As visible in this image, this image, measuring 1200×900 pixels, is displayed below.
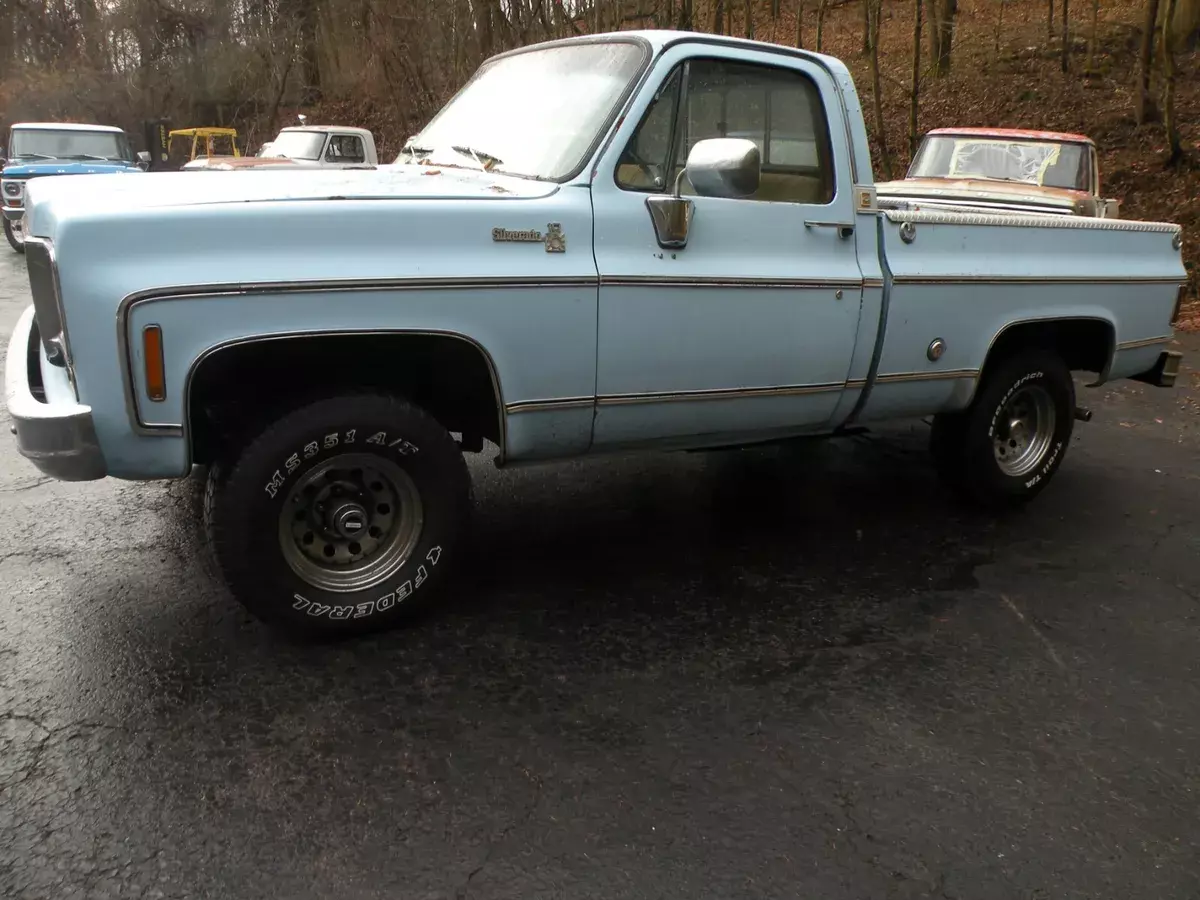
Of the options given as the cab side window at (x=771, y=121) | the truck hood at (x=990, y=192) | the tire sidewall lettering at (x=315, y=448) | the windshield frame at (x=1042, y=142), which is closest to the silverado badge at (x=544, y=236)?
the cab side window at (x=771, y=121)

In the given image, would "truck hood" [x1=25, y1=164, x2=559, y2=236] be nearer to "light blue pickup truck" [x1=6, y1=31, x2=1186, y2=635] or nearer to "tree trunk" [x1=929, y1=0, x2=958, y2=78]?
"light blue pickup truck" [x1=6, y1=31, x2=1186, y2=635]

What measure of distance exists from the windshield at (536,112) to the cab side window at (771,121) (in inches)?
12.5

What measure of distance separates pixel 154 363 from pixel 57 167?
15439mm

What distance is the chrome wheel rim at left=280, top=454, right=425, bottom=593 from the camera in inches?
135

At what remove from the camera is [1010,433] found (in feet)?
17.0

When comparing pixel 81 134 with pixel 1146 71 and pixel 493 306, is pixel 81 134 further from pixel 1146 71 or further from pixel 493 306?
pixel 1146 71

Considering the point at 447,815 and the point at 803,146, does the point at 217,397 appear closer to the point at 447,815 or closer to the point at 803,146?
the point at 447,815

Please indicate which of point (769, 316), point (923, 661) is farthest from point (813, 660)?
point (769, 316)

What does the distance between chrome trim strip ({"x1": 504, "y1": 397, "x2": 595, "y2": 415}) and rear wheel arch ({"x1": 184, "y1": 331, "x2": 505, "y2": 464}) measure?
5 cm

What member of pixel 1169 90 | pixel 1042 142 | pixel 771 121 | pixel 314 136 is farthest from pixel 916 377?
pixel 314 136

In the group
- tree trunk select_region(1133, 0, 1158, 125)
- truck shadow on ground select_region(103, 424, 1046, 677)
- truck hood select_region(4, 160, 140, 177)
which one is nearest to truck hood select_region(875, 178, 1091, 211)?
truck shadow on ground select_region(103, 424, 1046, 677)

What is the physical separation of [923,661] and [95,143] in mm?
17819

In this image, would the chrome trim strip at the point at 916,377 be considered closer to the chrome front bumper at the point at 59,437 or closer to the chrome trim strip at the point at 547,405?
the chrome trim strip at the point at 547,405

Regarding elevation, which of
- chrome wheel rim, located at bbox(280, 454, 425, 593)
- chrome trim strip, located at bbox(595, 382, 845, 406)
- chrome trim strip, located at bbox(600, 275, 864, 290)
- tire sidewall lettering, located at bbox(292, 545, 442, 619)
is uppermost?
chrome trim strip, located at bbox(600, 275, 864, 290)
